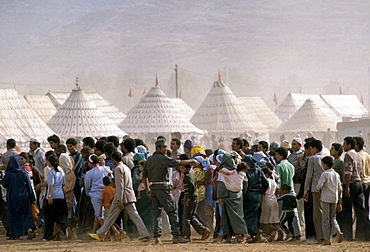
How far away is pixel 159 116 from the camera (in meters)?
33.8

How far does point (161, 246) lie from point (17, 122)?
1945 centimetres

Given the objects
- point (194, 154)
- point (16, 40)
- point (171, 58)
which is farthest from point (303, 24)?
point (194, 154)

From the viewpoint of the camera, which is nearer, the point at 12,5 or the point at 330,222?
→ the point at 330,222

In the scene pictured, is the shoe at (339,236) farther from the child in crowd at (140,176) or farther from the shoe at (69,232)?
the shoe at (69,232)

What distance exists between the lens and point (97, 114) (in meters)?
29.5

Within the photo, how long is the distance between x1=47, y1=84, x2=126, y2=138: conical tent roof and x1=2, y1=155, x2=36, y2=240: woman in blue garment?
60.3 ft

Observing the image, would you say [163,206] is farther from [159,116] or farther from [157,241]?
[159,116]

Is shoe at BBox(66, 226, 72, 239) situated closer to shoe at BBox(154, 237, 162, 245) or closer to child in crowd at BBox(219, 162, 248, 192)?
shoe at BBox(154, 237, 162, 245)

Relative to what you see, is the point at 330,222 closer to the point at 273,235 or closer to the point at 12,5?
the point at 273,235

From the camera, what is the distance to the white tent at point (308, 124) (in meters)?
39.6

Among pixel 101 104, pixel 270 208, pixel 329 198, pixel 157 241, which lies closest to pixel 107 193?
pixel 157 241

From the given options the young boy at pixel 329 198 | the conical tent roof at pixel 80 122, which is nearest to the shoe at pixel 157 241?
the young boy at pixel 329 198

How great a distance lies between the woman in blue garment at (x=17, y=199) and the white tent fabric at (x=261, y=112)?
35698mm

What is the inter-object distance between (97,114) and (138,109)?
215 inches
